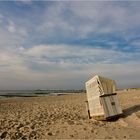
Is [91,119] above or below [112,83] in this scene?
below

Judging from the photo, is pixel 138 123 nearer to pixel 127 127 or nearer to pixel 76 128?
pixel 127 127

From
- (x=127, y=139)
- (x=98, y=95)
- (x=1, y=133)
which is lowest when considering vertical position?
(x=127, y=139)

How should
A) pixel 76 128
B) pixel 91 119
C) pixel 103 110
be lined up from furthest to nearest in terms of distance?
pixel 91 119
pixel 103 110
pixel 76 128

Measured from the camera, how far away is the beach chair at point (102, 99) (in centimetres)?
1024

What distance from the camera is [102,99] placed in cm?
1028

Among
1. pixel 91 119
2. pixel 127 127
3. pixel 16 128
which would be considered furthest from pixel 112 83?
pixel 16 128

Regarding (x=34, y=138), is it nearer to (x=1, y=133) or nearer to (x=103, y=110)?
(x=1, y=133)

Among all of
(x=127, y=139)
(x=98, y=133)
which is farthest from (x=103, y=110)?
(x=127, y=139)

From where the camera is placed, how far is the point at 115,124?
9648mm

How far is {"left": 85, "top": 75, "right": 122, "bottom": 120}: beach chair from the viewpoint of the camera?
10242 mm

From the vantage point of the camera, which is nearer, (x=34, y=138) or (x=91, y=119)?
(x=34, y=138)

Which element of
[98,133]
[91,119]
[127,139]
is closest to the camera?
[127,139]

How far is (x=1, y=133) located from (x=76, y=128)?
277cm

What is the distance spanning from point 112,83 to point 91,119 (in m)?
2.03
